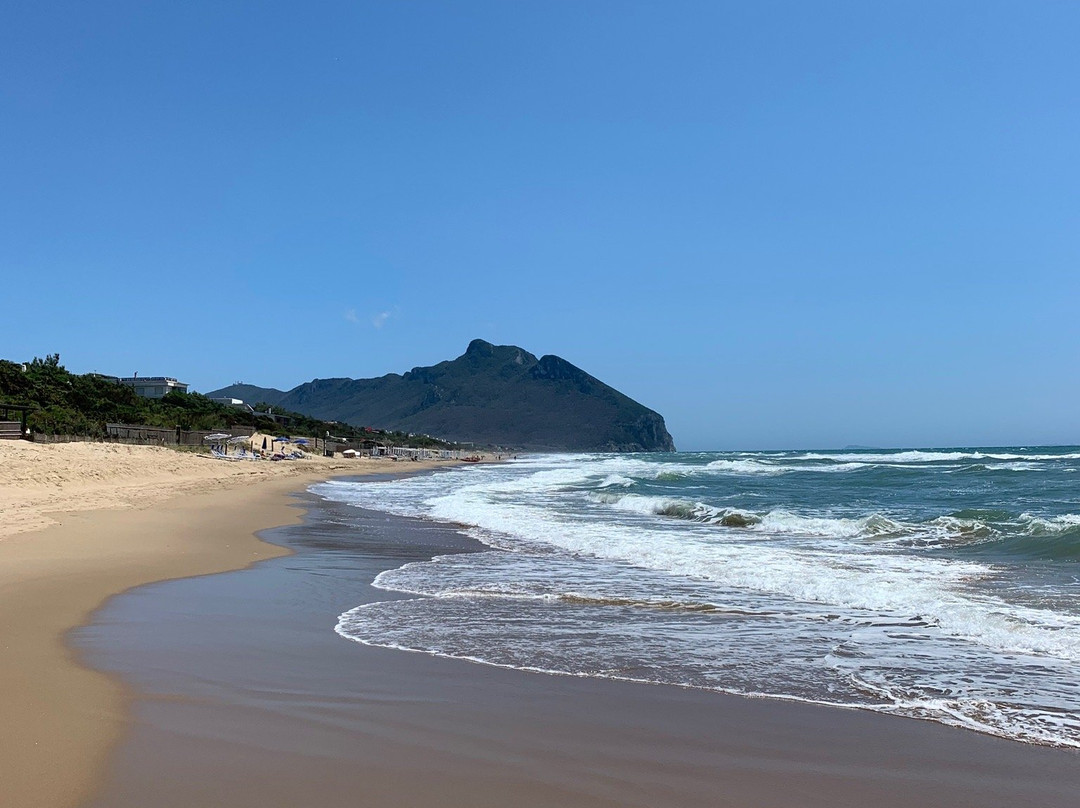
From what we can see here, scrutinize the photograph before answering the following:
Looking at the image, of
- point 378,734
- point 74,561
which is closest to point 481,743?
point 378,734

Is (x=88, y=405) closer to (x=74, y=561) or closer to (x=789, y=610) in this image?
(x=74, y=561)

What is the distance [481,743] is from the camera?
12.3 ft

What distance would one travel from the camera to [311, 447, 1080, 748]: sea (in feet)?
16.0

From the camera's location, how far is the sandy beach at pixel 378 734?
3188 mm

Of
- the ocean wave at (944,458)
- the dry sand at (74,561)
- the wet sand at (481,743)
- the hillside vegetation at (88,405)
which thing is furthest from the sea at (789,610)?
the ocean wave at (944,458)

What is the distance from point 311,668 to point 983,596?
6875 millimetres

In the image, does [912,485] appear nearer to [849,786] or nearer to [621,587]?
[621,587]

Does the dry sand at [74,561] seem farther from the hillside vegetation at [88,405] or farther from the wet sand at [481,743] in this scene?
the hillside vegetation at [88,405]

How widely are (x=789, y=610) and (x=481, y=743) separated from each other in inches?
178

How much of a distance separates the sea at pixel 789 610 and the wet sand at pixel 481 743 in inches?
17.1

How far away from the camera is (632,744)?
12.4 ft

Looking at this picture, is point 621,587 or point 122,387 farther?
point 122,387

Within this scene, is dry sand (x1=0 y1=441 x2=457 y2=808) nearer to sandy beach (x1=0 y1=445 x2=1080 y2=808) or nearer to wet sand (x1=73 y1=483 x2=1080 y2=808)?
sandy beach (x1=0 y1=445 x2=1080 y2=808)

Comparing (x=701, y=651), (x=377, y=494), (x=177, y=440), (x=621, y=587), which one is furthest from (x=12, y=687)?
(x=177, y=440)
